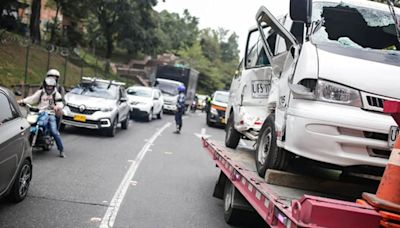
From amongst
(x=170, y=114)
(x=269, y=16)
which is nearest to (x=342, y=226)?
(x=269, y=16)

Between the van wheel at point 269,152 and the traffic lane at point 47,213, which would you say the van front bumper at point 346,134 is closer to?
the van wheel at point 269,152

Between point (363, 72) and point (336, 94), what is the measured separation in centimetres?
29

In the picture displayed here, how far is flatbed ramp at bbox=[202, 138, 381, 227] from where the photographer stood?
10.0 ft

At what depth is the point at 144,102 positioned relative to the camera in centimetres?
2188

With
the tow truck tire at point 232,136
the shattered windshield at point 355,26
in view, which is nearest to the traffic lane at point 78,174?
the tow truck tire at point 232,136

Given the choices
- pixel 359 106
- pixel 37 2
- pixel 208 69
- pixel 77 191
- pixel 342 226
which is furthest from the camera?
pixel 208 69

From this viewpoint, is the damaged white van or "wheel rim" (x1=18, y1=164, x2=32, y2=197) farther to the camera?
"wheel rim" (x1=18, y1=164, x2=32, y2=197)

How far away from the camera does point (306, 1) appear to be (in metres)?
4.84

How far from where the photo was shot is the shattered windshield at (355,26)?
16.6 ft

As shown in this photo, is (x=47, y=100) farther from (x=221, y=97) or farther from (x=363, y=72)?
(x=221, y=97)

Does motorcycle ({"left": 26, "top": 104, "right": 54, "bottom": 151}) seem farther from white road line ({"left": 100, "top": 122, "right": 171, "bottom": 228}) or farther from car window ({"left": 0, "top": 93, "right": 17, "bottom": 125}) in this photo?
car window ({"left": 0, "top": 93, "right": 17, "bottom": 125})

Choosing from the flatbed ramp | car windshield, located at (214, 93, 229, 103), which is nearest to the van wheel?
the flatbed ramp

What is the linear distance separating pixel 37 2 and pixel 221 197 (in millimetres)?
28935

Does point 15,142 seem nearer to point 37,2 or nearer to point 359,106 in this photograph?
point 359,106
